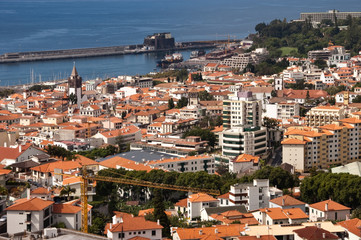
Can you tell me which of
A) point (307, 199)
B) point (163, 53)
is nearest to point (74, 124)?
point (307, 199)

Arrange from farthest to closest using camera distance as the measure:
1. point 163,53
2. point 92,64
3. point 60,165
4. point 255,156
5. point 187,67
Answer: point 163,53 < point 92,64 < point 187,67 < point 255,156 < point 60,165

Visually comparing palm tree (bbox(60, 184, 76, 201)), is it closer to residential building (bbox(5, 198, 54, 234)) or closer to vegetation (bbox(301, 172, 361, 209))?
residential building (bbox(5, 198, 54, 234))

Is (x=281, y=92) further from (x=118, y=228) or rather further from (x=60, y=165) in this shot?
(x=118, y=228)

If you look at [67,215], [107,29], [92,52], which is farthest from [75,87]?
[107,29]

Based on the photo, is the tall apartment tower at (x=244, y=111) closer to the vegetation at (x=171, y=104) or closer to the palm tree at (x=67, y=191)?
the vegetation at (x=171, y=104)

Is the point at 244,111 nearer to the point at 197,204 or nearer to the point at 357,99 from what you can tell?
the point at 357,99

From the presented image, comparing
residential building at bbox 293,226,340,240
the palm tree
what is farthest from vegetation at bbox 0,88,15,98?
residential building at bbox 293,226,340,240
